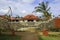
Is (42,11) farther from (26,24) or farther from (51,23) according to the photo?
(51,23)

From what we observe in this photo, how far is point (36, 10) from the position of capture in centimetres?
5275

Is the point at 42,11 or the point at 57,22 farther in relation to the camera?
the point at 42,11

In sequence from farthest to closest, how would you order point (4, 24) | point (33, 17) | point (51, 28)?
point (33, 17), point (51, 28), point (4, 24)

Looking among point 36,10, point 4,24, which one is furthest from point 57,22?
point 36,10

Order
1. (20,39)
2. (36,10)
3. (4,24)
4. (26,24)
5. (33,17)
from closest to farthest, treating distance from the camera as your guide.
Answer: (20,39)
(4,24)
(26,24)
(36,10)
(33,17)

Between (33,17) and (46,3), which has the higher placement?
(46,3)

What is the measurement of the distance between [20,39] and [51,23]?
13.0 m

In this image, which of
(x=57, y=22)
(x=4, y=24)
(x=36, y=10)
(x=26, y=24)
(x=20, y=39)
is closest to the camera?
(x=20, y=39)

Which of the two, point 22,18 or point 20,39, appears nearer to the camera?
point 20,39

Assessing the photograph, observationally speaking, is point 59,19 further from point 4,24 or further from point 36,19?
point 36,19

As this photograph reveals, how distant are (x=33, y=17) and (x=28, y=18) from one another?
5.13 feet

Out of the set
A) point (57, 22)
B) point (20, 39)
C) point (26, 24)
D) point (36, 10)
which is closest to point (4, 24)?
point (20, 39)

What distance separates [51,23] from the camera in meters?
31.5

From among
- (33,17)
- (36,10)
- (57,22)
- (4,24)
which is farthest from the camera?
(33,17)
